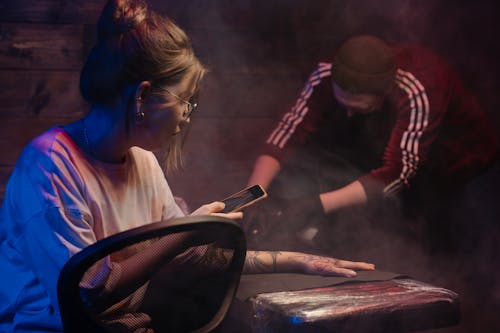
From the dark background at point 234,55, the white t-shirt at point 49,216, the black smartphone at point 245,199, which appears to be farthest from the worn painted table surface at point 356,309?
the dark background at point 234,55

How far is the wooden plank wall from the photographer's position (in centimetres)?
296

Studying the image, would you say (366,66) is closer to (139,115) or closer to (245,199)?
(245,199)

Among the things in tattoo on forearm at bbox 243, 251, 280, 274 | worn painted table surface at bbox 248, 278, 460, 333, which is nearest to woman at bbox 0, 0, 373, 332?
worn painted table surface at bbox 248, 278, 460, 333

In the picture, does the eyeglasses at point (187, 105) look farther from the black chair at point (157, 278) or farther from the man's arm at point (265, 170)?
the man's arm at point (265, 170)

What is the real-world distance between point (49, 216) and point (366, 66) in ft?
5.98

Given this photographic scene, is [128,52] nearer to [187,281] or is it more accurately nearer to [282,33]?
[187,281]

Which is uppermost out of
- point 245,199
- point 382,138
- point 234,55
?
point 245,199

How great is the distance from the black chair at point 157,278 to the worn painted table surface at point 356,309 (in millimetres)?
468

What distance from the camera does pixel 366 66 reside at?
2.53 metres

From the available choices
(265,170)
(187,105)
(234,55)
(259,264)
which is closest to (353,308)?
(259,264)

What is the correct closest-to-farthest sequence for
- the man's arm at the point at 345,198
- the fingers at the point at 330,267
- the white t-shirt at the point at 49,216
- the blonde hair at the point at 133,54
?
the white t-shirt at the point at 49,216 < the blonde hair at the point at 133,54 < the fingers at the point at 330,267 < the man's arm at the point at 345,198

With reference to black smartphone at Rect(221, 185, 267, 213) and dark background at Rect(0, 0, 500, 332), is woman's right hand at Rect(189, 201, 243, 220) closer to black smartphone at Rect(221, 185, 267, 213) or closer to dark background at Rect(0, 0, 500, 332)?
black smartphone at Rect(221, 185, 267, 213)

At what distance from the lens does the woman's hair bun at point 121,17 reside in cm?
119

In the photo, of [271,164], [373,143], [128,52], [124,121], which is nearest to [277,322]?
[124,121]
